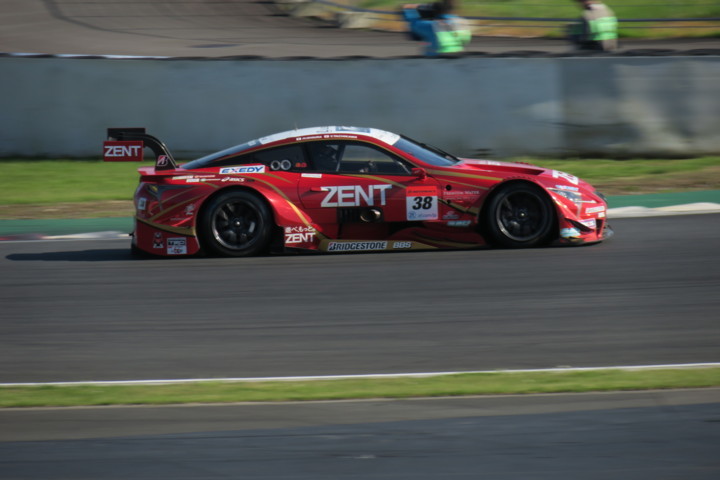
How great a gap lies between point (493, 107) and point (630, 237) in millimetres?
4685

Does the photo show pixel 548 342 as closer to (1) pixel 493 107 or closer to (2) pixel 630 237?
(2) pixel 630 237

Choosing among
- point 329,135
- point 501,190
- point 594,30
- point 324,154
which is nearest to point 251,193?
point 324,154

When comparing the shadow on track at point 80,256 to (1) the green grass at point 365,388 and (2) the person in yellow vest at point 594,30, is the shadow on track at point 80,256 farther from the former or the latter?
(2) the person in yellow vest at point 594,30

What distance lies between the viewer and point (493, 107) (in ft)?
46.4

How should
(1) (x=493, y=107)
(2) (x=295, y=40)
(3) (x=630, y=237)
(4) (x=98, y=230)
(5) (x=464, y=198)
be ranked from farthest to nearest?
(2) (x=295, y=40) → (1) (x=493, y=107) → (4) (x=98, y=230) → (3) (x=630, y=237) → (5) (x=464, y=198)

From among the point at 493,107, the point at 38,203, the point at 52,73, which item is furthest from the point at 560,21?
the point at 38,203

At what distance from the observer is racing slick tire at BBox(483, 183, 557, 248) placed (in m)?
9.20

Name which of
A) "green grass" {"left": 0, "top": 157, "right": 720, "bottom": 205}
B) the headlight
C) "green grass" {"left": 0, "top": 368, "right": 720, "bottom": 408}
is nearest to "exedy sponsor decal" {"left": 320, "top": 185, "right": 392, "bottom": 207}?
the headlight

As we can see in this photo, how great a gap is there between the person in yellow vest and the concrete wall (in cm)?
377

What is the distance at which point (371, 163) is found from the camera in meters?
9.32

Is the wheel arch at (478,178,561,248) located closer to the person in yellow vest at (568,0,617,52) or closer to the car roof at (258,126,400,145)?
the car roof at (258,126,400,145)

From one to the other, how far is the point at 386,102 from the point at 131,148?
5.61 meters

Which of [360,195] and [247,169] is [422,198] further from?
[247,169]

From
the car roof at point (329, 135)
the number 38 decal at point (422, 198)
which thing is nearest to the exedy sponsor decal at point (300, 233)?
the car roof at point (329, 135)
